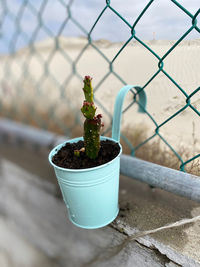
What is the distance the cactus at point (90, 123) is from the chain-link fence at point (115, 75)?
0.70ft

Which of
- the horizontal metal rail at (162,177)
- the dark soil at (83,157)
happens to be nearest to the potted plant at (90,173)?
the dark soil at (83,157)

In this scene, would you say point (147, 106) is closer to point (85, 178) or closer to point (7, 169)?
point (85, 178)

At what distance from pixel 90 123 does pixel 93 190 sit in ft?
0.61

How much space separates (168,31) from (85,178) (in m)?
0.45

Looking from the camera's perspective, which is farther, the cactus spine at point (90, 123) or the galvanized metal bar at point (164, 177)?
the galvanized metal bar at point (164, 177)

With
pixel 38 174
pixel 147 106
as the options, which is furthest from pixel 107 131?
pixel 38 174

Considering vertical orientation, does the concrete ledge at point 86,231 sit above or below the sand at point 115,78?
below

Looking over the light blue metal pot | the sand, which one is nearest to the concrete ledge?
the light blue metal pot

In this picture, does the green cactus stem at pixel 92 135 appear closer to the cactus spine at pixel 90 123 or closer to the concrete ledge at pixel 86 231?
the cactus spine at pixel 90 123

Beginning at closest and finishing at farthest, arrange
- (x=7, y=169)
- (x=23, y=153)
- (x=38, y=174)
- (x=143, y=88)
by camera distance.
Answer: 1. (x=143, y=88)
2. (x=38, y=174)
3. (x=7, y=169)
4. (x=23, y=153)

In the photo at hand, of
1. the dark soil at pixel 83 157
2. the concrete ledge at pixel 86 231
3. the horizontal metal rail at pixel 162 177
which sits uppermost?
the dark soil at pixel 83 157

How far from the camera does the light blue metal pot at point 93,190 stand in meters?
0.56

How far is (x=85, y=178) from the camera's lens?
0.56 meters

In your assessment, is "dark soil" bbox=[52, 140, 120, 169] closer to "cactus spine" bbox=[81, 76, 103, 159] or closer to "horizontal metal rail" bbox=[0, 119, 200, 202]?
"cactus spine" bbox=[81, 76, 103, 159]
